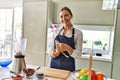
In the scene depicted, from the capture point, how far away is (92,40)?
9.80 feet

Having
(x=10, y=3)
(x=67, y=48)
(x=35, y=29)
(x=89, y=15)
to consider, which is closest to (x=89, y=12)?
(x=89, y=15)

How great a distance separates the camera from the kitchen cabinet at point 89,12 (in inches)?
105

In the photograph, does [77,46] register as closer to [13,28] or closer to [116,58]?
[116,58]

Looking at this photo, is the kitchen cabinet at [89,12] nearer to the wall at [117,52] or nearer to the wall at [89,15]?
the wall at [89,15]

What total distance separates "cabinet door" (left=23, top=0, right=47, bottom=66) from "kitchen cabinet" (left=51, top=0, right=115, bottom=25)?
1.42 ft

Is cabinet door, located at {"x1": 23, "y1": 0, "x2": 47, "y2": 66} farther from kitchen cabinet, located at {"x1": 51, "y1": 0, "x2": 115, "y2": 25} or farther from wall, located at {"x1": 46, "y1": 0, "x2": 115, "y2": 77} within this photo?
kitchen cabinet, located at {"x1": 51, "y1": 0, "x2": 115, "y2": 25}

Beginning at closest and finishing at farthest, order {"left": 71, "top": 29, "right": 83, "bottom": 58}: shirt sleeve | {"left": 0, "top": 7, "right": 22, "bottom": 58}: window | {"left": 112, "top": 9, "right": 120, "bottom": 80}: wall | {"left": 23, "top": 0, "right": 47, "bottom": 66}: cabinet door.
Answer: {"left": 71, "top": 29, "right": 83, "bottom": 58}: shirt sleeve
{"left": 112, "top": 9, "right": 120, "bottom": 80}: wall
{"left": 23, "top": 0, "right": 47, "bottom": 66}: cabinet door
{"left": 0, "top": 7, "right": 22, "bottom": 58}: window

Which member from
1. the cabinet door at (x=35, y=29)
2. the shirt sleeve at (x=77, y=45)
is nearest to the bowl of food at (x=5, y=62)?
the shirt sleeve at (x=77, y=45)

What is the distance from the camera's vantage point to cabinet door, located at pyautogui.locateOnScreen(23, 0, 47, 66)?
2783 mm

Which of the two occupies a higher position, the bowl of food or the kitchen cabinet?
the kitchen cabinet

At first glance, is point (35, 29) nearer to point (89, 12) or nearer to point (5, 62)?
point (89, 12)

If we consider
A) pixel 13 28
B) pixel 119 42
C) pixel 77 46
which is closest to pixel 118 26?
pixel 119 42

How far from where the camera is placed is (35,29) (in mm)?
2842

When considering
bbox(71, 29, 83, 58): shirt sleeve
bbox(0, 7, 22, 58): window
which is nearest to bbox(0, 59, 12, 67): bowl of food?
bbox(71, 29, 83, 58): shirt sleeve
